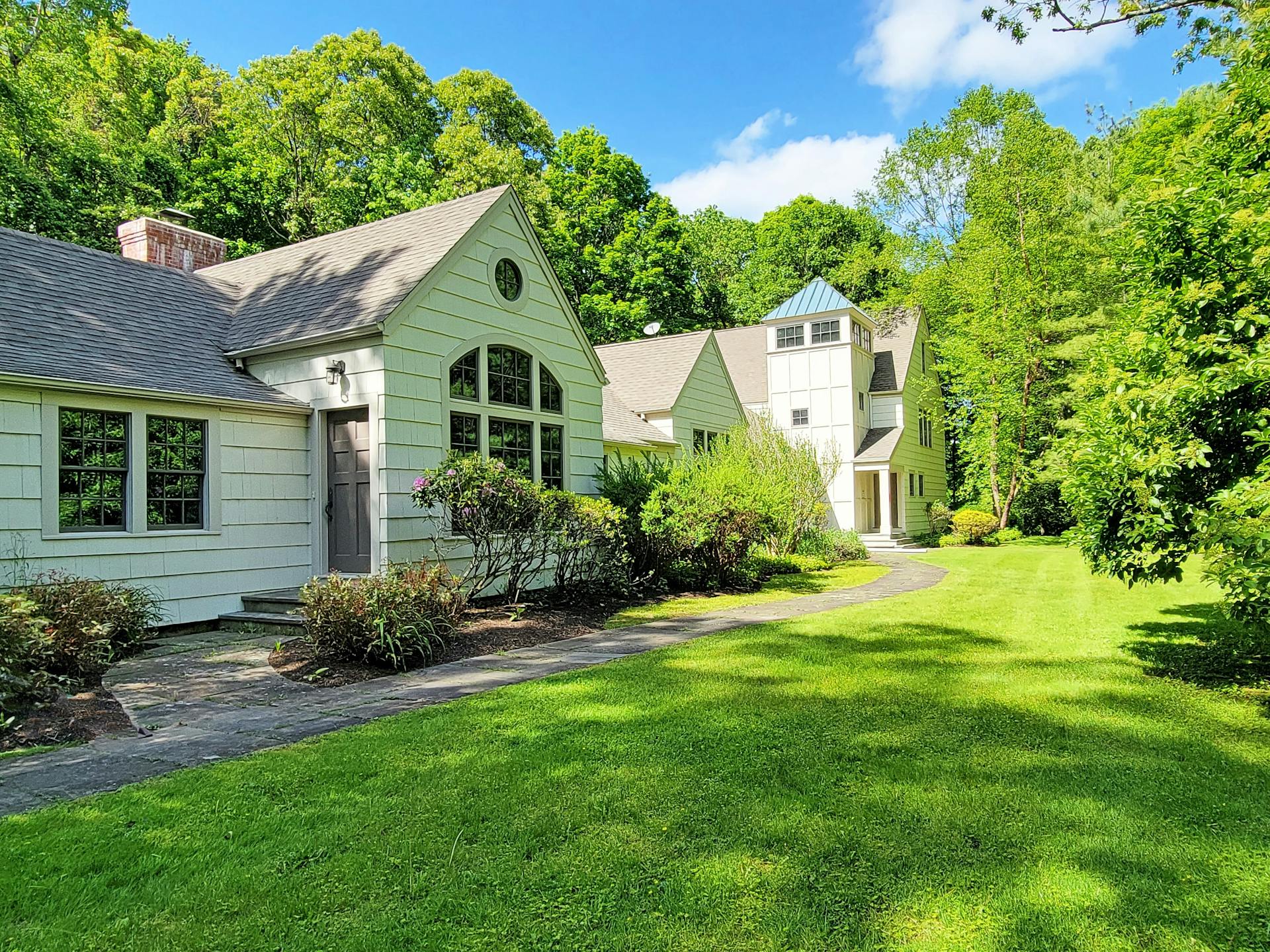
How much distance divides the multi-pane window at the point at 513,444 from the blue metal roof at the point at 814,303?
16636 mm

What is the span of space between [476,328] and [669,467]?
4328 mm

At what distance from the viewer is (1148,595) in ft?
38.8

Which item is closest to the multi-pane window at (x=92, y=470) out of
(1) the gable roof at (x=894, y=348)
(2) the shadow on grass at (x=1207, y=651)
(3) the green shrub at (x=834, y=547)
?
(2) the shadow on grass at (x=1207, y=651)

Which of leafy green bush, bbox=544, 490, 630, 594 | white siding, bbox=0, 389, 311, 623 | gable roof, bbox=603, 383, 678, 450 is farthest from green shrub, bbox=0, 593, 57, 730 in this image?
gable roof, bbox=603, 383, 678, 450

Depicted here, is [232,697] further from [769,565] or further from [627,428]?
[627,428]

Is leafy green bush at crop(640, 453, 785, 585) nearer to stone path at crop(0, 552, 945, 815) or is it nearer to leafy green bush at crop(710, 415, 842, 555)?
leafy green bush at crop(710, 415, 842, 555)

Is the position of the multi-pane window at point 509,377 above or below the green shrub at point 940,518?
above

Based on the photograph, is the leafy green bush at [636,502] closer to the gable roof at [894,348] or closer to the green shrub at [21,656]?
the green shrub at [21,656]

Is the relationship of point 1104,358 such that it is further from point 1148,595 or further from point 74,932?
point 74,932

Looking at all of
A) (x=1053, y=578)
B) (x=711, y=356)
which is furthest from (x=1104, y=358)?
(x=711, y=356)

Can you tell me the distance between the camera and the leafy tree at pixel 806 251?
4106 cm

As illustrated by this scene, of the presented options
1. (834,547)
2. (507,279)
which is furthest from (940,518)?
(507,279)

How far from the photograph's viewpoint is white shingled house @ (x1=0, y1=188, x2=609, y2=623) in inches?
333

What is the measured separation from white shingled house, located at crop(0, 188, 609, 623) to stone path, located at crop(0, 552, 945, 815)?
1549 millimetres
